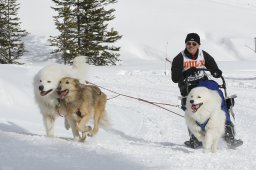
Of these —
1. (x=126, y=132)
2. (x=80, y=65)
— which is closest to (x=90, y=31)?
(x=126, y=132)

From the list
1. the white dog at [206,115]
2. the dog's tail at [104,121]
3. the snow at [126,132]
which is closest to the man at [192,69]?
the snow at [126,132]

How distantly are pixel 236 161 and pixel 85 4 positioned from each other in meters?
23.6

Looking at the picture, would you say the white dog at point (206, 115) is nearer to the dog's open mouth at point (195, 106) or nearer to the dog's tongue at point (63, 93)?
the dog's open mouth at point (195, 106)

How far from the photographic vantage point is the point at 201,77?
637 centimetres

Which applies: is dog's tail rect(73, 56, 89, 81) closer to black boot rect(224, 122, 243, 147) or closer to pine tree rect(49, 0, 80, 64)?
black boot rect(224, 122, 243, 147)

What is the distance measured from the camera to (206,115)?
18.4 ft

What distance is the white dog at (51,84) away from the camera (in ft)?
18.1

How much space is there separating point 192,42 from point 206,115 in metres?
1.13

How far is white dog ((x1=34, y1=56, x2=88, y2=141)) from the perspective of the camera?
5.53 metres

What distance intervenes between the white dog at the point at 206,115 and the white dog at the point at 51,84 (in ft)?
4.96

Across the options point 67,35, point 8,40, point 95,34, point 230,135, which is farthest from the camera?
point 8,40

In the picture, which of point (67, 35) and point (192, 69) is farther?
Result: point (67, 35)

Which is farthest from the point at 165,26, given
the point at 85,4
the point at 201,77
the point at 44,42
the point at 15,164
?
the point at 15,164

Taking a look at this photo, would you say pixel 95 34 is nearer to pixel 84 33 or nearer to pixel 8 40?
pixel 84 33
